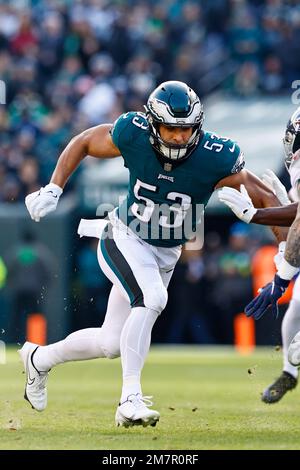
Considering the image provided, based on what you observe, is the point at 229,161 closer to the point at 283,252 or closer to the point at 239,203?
the point at 239,203

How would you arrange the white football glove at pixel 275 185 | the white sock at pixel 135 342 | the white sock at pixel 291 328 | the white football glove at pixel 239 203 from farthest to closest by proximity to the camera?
the white sock at pixel 291 328, the white football glove at pixel 275 185, the white football glove at pixel 239 203, the white sock at pixel 135 342

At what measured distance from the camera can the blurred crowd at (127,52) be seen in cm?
1473

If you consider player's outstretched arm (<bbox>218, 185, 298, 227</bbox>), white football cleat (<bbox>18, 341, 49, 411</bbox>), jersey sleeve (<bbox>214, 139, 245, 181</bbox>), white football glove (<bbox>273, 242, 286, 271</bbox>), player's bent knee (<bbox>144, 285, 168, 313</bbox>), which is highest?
jersey sleeve (<bbox>214, 139, 245, 181</bbox>)

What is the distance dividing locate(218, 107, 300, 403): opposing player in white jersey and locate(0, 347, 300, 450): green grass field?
0.46ft

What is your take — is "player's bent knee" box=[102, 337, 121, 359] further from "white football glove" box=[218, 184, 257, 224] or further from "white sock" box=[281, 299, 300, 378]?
"white sock" box=[281, 299, 300, 378]

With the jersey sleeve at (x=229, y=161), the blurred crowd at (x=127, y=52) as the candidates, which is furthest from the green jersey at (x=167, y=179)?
the blurred crowd at (x=127, y=52)

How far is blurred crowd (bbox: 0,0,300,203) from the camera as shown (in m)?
14.7

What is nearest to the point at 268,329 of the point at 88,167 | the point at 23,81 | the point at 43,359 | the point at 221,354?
the point at 221,354

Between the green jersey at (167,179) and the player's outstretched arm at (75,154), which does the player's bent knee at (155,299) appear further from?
the player's outstretched arm at (75,154)

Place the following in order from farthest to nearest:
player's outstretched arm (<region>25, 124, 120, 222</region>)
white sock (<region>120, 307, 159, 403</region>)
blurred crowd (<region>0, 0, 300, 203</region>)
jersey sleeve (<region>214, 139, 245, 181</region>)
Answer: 1. blurred crowd (<region>0, 0, 300, 203</region>)
2. player's outstretched arm (<region>25, 124, 120, 222</region>)
3. jersey sleeve (<region>214, 139, 245, 181</region>)
4. white sock (<region>120, 307, 159, 403</region>)

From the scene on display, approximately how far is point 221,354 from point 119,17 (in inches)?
217

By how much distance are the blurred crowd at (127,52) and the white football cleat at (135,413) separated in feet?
29.4

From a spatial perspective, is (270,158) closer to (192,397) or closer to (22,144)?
(22,144)

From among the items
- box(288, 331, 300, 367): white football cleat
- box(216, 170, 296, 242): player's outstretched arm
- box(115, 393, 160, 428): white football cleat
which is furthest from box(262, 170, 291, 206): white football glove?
box(115, 393, 160, 428): white football cleat
